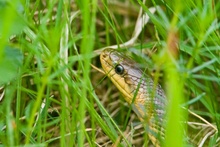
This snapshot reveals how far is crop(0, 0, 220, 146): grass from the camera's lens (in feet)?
4.16

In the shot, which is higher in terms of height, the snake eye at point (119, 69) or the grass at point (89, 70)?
A: the grass at point (89, 70)

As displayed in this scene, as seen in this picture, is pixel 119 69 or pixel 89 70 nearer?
pixel 89 70

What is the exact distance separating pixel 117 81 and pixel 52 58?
137 centimetres

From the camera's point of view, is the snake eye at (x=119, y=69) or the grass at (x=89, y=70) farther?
the snake eye at (x=119, y=69)

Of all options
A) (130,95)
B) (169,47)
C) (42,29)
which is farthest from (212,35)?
(169,47)

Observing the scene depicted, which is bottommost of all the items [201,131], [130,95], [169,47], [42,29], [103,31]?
[201,131]

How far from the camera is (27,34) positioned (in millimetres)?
1877

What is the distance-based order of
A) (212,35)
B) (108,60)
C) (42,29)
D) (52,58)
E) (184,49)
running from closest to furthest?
1. (52,58)
2. (42,29)
3. (212,35)
4. (184,49)
5. (108,60)

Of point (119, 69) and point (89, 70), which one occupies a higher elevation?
point (89, 70)

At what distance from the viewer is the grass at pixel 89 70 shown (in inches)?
49.9

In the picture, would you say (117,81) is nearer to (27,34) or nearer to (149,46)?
(149,46)

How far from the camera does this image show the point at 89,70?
2.35 meters

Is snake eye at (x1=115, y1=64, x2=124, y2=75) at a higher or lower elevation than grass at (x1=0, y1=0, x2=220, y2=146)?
lower

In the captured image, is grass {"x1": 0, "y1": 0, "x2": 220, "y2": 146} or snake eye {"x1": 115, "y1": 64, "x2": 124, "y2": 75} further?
snake eye {"x1": 115, "y1": 64, "x2": 124, "y2": 75}
